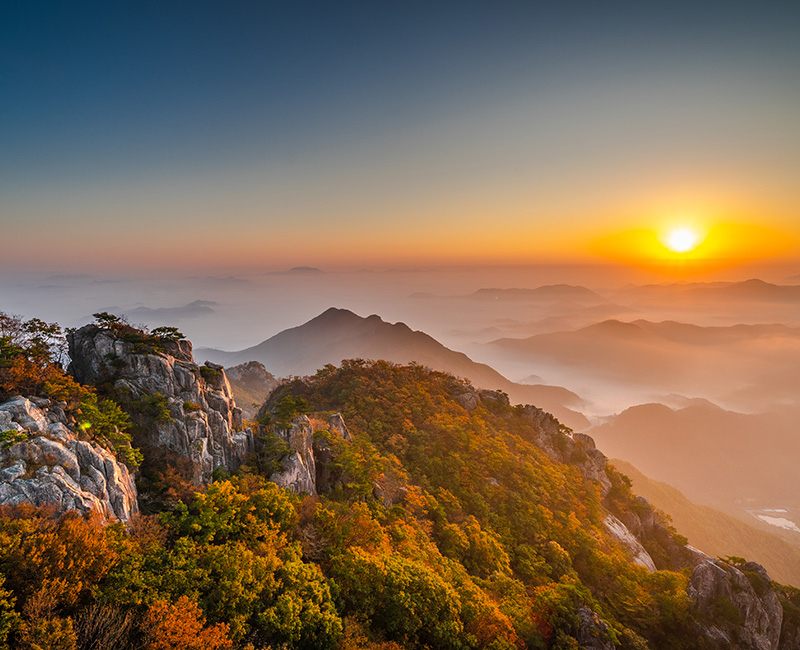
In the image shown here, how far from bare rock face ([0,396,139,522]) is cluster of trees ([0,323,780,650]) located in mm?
1105

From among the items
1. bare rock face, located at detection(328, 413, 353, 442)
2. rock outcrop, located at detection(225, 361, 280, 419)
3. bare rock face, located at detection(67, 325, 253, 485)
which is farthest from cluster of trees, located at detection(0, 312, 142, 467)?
rock outcrop, located at detection(225, 361, 280, 419)

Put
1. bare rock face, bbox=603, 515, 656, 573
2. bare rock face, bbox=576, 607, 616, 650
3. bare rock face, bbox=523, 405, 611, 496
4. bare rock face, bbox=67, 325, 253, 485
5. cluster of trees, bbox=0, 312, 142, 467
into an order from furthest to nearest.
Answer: bare rock face, bbox=523, 405, 611, 496 → bare rock face, bbox=603, 515, 656, 573 → bare rock face, bbox=67, 325, 253, 485 → bare rock face, bbox=576, 607, 616, 650 → cluster of trees, bbox=0, 312, 142, 467

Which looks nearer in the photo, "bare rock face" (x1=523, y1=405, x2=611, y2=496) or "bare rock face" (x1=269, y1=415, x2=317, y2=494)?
"bare rock face" (x1=269, y1=415, x2=317, y2=494)

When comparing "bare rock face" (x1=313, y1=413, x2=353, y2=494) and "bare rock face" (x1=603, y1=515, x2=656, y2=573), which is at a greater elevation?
"bare rock face" (x1=313, y1=413, x2=353, y2=494)

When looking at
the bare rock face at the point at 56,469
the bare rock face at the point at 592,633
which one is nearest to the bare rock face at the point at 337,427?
the bare rock face at the point at 56,469

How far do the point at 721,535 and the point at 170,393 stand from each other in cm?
12958

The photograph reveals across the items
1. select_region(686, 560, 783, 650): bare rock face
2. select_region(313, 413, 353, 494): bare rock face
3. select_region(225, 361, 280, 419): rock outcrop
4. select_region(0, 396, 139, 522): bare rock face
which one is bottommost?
select_region(225, 361, 280, 419): rock outcrop

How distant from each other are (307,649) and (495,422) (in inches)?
1749

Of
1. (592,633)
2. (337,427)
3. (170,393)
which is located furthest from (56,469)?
(592,633)

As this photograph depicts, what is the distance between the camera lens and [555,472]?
149 feet

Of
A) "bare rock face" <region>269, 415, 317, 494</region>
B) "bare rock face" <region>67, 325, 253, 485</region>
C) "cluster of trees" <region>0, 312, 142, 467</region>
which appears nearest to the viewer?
"cluster of trees" <region>0, 312, 142, 467</region>

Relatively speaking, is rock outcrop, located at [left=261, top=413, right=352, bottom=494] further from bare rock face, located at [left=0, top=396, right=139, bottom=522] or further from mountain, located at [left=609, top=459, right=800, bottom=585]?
mountain, located at [left=609, top=459, right=800, bottom=585]

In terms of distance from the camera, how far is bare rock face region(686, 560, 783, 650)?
2831cm

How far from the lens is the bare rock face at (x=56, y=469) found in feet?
48.4
